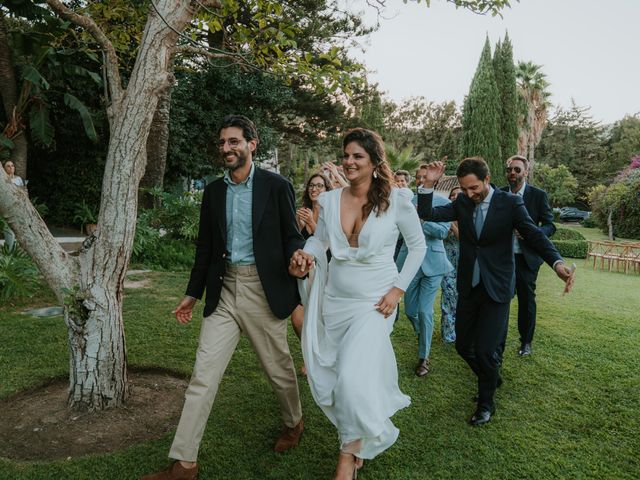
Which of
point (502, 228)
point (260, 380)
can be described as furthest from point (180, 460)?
point (502, 228)

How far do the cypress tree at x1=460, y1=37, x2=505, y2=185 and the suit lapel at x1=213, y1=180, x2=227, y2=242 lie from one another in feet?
125

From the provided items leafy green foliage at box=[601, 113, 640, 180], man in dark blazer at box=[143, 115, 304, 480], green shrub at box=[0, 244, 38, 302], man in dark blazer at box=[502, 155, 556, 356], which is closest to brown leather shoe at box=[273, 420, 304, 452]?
man in dark blazer at box=[143, 115, 304, 480]

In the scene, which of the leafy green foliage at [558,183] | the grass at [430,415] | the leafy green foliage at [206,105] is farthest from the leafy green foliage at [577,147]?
the grass at [430,415]

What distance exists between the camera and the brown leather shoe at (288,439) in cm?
349

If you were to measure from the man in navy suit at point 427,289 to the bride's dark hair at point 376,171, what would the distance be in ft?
6.51

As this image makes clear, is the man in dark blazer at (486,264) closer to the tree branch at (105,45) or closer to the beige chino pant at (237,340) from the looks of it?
the beige chino pant at (237,340)

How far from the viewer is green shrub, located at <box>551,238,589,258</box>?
21.8 m

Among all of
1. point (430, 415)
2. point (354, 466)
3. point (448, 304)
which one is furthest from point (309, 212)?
point (354, 466)

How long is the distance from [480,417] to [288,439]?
168cm

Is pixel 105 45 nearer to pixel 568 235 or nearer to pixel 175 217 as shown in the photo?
pixel 175 217

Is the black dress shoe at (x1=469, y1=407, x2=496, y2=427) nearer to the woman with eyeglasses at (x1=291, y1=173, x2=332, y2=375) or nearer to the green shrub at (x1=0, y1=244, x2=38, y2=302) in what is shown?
the woman with eyeglasses at (x1=291, y1=173, x2=332, y2=375)

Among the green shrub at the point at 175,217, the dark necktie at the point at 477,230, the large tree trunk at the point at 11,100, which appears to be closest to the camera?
the dark necktie at the point at 477,230

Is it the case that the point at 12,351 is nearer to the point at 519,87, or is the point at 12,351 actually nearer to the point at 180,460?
the point at 180,460

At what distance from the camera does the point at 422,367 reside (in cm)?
516
